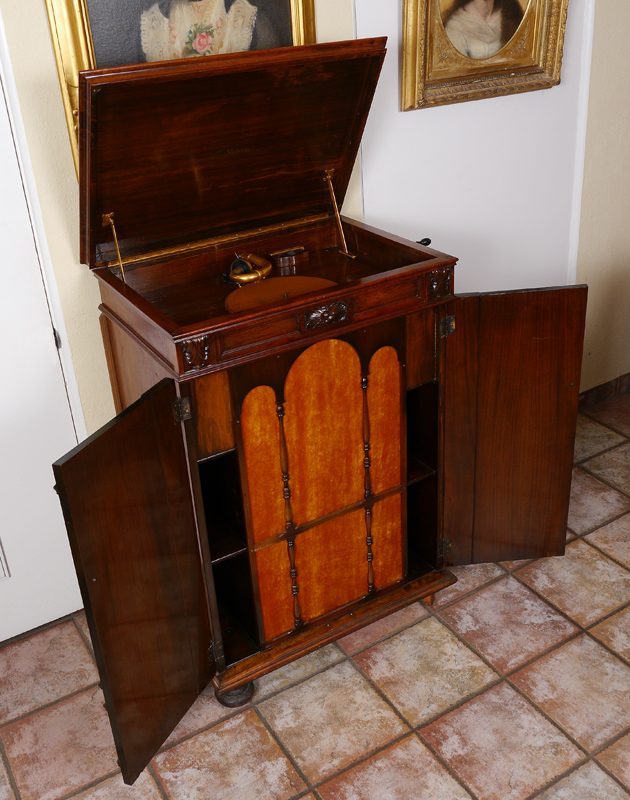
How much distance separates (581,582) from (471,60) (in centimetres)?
185

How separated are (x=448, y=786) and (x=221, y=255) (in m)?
1.61

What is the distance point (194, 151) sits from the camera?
2.06 m

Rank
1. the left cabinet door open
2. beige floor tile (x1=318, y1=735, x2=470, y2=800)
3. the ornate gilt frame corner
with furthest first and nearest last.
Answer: beige floor tile (x1=318, y1=735, x2=470, y2=800) < the ornate gilt frame corner < the left cabinet door open

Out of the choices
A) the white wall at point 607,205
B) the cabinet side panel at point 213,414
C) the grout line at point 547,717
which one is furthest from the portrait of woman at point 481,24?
the grout line at point 547,717

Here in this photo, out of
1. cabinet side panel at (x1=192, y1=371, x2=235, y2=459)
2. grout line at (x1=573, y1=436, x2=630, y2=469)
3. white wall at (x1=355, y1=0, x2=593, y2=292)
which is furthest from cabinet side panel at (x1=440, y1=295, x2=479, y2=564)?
grout line at (x1=573, y1=436, x2=630, y2=469)

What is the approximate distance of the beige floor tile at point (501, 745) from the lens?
206 centimetres

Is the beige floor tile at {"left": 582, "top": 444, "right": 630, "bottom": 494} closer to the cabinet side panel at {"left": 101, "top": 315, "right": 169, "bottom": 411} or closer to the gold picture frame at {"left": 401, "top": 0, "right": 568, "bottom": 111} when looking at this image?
the gold picture frame at {"left": 401, "top": 0, "right": 568, "bottom": 111}

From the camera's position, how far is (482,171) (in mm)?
2924

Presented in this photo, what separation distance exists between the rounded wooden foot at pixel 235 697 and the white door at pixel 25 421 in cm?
71

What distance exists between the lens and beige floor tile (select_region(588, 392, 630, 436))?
3674mm

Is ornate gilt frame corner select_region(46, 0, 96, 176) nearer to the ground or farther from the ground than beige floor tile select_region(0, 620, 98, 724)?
farther from the ground

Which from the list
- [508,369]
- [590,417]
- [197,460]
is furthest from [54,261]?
[590,417]

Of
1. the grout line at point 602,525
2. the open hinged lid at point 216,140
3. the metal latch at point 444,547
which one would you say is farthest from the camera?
the grout line at point 602,525

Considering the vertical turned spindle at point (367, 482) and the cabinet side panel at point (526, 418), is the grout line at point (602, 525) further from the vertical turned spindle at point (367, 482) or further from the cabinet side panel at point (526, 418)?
the vertical turned spindle at point (367, 482)
